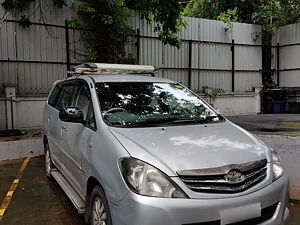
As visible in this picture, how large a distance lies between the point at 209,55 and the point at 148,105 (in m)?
9.85

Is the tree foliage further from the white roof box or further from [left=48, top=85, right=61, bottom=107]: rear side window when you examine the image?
the white roof box

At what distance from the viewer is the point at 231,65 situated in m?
13.5

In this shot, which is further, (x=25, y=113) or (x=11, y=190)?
(x=25, y=113)

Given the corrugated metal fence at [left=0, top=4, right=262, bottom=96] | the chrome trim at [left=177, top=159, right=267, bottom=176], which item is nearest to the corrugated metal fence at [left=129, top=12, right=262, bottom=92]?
the corrugated metal fence at [left=0, top=4, right=262, bottom=96]

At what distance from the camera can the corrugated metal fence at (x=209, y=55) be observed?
11578mm

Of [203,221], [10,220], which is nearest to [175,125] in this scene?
[203,221]

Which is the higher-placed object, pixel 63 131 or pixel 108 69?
pixel 108 69

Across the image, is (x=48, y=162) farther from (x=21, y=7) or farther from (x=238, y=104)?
(x=238, y=104)

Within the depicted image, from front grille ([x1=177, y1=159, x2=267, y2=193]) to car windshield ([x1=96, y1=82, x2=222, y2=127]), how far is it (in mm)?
935

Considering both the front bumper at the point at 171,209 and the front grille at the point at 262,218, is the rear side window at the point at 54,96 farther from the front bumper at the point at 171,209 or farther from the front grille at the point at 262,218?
the front grille at the point at 262,218

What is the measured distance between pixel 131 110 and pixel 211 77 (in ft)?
32.8

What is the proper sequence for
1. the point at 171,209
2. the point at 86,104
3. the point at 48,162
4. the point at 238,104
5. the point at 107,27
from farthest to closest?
the point at 238,104, the point at 107,27, the point at 48,162, the point at 86,104, the point at 171,209

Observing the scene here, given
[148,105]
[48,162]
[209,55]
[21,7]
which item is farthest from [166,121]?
[209,55]

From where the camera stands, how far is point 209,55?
1291cm
